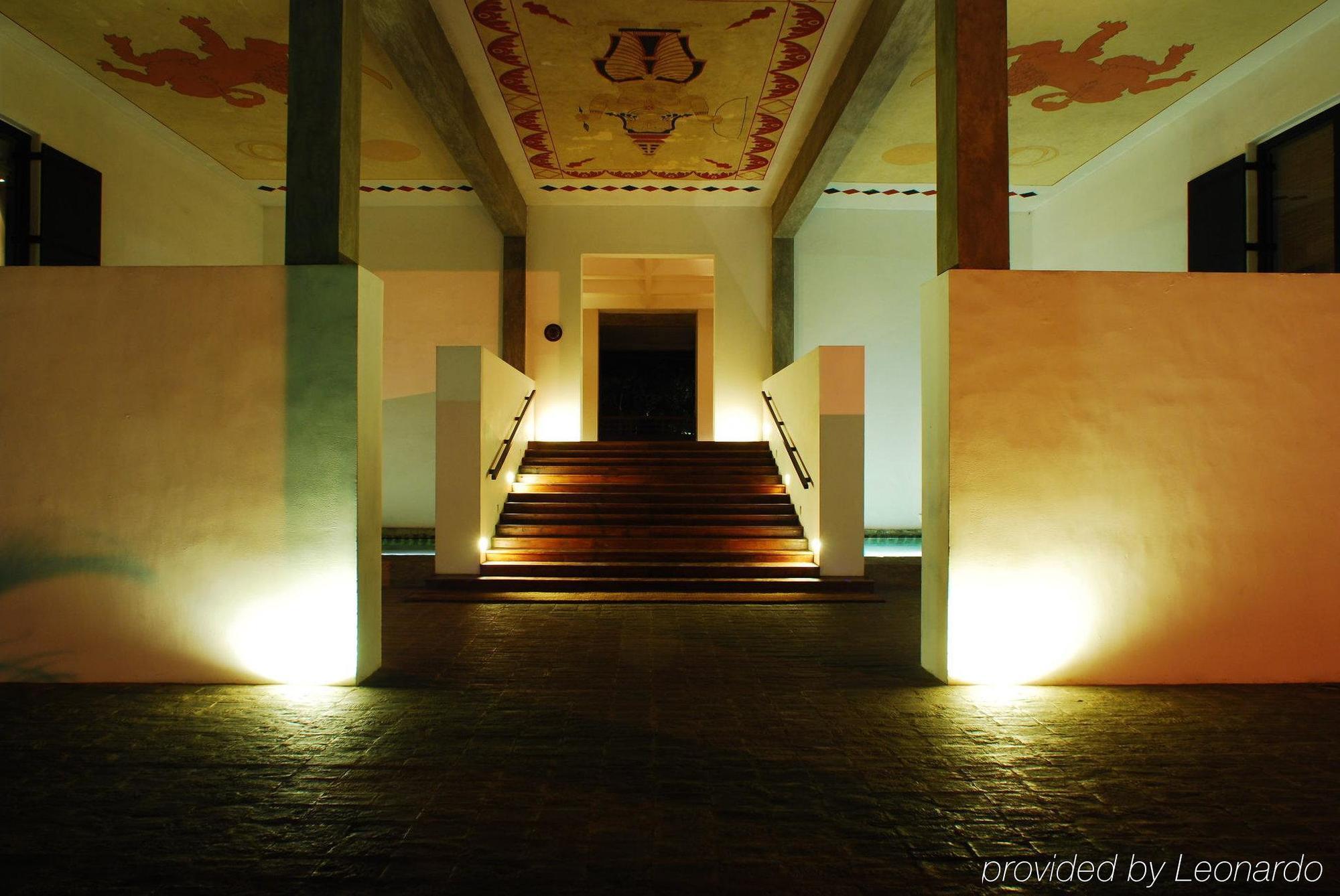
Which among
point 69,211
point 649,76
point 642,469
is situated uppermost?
point 649,76

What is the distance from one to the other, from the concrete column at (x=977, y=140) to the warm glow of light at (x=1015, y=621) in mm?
1648

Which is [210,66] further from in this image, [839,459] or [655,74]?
[839,459]

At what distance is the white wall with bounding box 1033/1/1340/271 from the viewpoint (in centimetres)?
619

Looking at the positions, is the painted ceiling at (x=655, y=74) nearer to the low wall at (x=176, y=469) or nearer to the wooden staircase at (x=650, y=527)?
the low wall at (x=176, y=469)

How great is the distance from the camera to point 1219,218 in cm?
712

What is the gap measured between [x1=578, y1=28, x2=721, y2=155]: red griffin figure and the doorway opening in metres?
2.70

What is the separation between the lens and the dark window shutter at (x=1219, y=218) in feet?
22.5

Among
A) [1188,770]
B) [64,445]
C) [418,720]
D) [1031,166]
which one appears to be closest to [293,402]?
[64,445]

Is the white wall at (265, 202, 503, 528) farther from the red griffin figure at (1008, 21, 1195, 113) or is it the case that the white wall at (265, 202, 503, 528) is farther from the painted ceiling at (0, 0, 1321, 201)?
the red griffin figure at (1008, 21, 1195, 113)

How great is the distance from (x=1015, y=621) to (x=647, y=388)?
1527 centimetres

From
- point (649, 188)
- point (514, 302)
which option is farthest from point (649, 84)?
point (514, 302)

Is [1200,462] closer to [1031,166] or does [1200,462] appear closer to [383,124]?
[1031,166]

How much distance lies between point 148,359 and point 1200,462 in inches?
218

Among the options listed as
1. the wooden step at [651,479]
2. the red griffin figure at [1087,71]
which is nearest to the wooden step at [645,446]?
the wooden step at [651,479]
